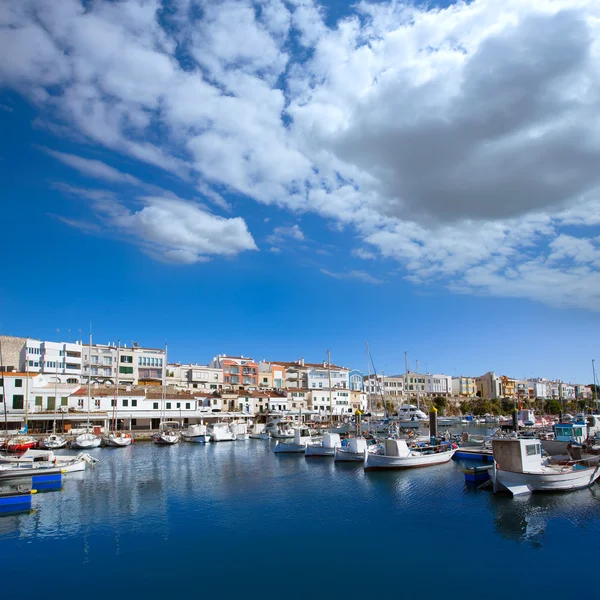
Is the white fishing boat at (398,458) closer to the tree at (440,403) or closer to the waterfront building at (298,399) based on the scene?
the waterfront building at (298,399)

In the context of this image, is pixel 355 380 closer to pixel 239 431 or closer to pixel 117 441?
pixel 239 431

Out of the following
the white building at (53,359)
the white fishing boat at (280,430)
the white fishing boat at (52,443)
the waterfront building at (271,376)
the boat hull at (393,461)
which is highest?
the white building at (53,359)

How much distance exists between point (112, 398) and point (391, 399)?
8016cm

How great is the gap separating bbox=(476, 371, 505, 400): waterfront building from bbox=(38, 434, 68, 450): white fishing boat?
135 meters

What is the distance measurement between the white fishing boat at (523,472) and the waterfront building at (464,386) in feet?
441

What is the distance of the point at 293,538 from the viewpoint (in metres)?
22.8

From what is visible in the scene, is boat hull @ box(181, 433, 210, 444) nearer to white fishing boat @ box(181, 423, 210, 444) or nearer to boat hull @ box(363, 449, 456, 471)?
white fishing boat @ box(181, 423, 210, 444)

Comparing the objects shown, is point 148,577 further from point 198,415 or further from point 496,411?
point 496,411

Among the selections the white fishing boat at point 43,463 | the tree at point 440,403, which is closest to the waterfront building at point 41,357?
the white fishing boat at point 43,463

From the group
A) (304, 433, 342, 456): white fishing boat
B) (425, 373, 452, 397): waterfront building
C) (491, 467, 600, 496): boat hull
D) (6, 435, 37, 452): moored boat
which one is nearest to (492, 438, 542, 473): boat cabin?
(491, 467, 600, 496): boat hull

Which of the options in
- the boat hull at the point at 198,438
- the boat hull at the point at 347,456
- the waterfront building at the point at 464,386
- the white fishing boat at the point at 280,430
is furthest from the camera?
the waterfront building at the point at 464,386

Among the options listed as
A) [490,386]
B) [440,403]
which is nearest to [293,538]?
[440,403]

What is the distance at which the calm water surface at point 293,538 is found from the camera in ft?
58.4

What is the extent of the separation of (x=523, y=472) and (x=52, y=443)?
167 ft
